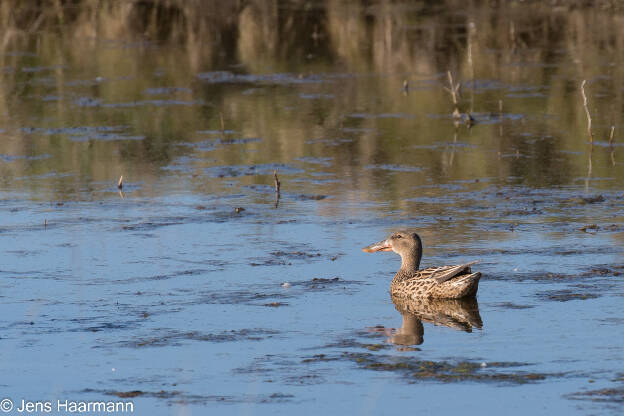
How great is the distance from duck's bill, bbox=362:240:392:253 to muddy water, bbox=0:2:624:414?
0.20 metres

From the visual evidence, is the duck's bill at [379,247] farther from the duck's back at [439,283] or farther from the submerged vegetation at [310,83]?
the submerged vegetation at [310,83]

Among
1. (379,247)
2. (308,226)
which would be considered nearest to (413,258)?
(379,247)

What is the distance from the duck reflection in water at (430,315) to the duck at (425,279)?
0.19ft

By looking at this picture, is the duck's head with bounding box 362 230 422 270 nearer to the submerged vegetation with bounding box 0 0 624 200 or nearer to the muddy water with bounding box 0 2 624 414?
the muddy water with bounding box 0 2 624 414

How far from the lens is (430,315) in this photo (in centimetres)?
1054

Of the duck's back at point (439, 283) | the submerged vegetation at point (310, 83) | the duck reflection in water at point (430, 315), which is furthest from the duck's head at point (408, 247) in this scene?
the submerged vegetation at point (310, 83)

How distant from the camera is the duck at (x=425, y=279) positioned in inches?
422

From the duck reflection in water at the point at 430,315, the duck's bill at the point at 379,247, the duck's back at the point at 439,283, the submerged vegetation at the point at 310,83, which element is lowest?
the duck reflection in water at the point at 430,315

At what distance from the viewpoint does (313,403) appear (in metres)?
8.10

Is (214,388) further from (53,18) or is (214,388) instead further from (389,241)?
(53,18)

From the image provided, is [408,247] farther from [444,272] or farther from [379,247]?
[444,272]

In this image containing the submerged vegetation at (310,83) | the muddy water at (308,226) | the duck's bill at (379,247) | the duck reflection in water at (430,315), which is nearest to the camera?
the muddy water at (308,226)

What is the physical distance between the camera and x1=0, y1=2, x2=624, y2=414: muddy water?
868 centimetres

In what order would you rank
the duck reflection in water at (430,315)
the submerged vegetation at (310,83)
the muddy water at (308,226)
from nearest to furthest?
the muddy water at (308,226) < the duck reflection in water at (430,315) < the submerged vegetation at (310,83)
